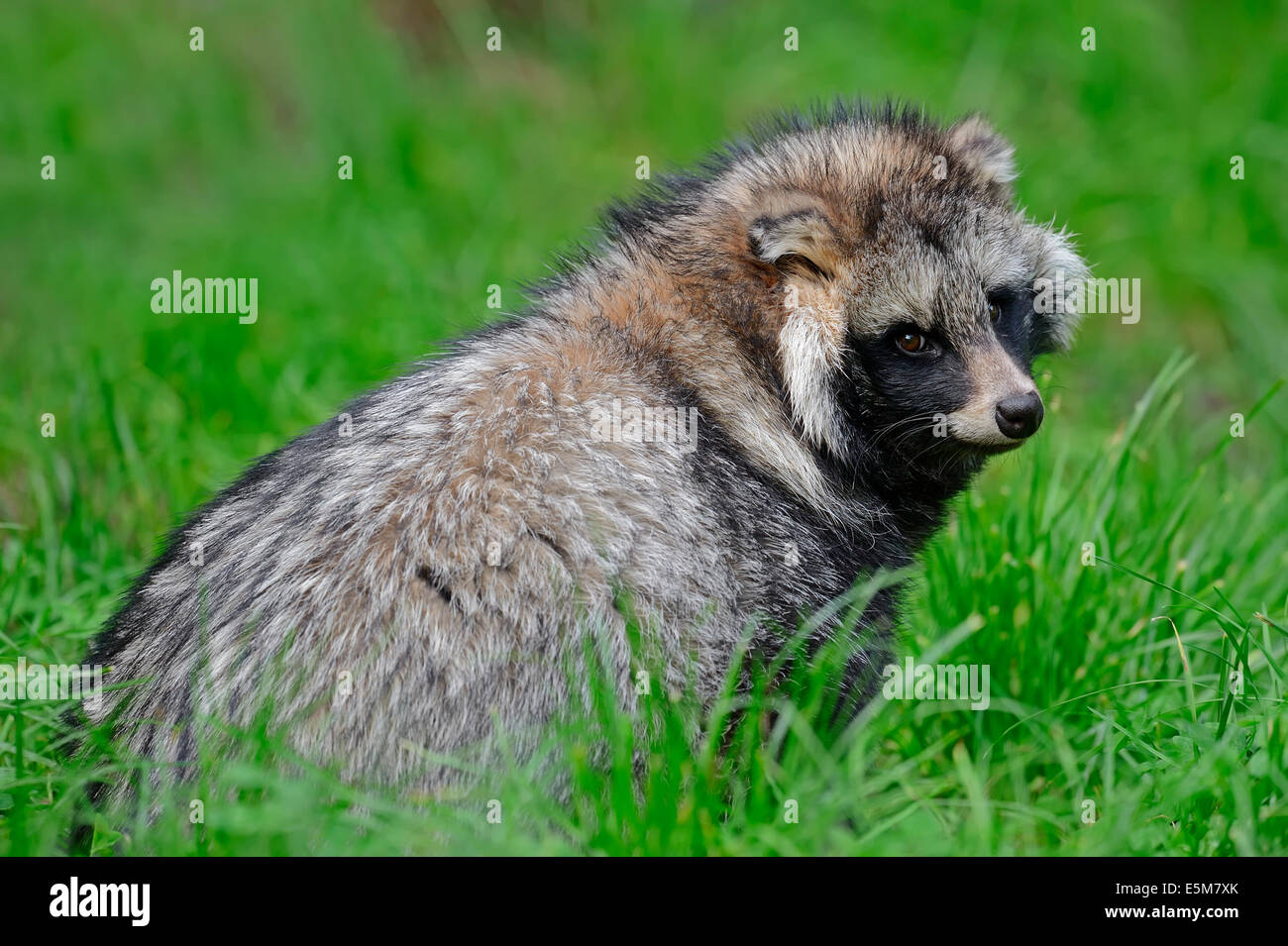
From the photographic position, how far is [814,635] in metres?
4.25

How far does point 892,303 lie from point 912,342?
0.18 meters

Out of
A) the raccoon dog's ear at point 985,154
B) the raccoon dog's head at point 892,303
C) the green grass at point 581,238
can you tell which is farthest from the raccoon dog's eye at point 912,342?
the green grass at point 581,238

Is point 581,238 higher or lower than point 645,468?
higher

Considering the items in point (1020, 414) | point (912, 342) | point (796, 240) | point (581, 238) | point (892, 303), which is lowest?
point (1020, 414)

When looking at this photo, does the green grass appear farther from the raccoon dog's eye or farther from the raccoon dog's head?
the raccoon dog's eye

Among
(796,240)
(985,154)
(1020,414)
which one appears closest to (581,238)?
(796,240)

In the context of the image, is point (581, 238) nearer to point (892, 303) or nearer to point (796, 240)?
point (796, 240)

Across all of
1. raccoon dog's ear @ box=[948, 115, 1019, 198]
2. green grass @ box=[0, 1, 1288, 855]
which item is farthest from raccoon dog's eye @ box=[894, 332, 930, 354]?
green grass @ box=[0, 1, 1288, 855]

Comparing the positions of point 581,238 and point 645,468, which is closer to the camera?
point 645,468

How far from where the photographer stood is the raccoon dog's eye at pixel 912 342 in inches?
179

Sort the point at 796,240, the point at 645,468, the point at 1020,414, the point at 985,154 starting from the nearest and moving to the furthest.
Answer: the point at 645,468 < the point at 1020,414 < the point at 796,240 < the point at 985,154

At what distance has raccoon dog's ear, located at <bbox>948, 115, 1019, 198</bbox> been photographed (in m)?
4.89

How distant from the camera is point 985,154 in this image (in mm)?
4949

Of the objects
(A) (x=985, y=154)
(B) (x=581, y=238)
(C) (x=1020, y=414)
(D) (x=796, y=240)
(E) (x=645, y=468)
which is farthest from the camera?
(B) (x=581, y=238)
